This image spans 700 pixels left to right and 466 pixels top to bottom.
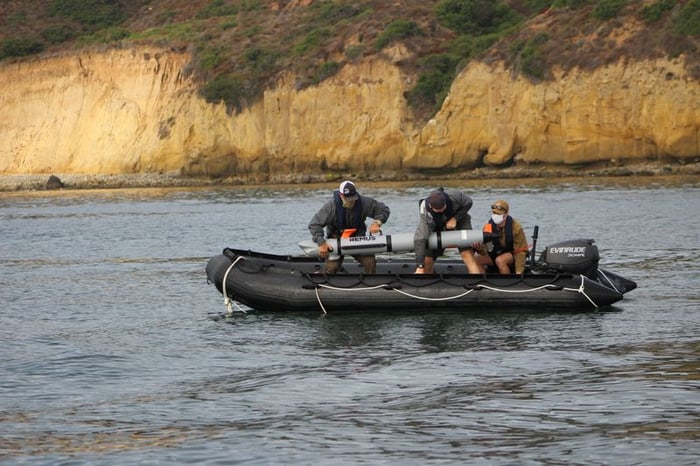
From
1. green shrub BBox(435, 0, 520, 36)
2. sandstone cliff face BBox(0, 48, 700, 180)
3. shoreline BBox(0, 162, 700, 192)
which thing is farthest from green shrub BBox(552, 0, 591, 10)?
shoreline BBox(0, 162, 700, 192)

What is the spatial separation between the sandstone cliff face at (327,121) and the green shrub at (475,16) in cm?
646

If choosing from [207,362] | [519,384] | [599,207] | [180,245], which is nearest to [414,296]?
[207,362]

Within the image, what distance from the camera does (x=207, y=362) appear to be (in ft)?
42.8

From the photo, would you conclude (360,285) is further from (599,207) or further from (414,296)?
(599,207)

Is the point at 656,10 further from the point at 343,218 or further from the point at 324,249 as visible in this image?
the point at 324,249

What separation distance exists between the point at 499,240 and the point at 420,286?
1199mm

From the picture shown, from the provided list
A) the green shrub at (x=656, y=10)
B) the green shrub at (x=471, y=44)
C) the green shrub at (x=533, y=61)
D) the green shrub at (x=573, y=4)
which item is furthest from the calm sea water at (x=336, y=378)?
the green shrub at (x=471, y=44)

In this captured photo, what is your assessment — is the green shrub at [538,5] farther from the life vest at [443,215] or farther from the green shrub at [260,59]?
the life vest at [443,215]

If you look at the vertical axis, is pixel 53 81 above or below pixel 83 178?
above

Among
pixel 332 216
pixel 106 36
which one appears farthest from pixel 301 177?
pixel 332 216

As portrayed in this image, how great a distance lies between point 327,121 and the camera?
5991 cm

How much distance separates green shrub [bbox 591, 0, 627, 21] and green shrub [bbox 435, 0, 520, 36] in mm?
9266

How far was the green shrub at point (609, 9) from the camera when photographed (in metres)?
54.4

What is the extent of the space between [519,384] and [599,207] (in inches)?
977
